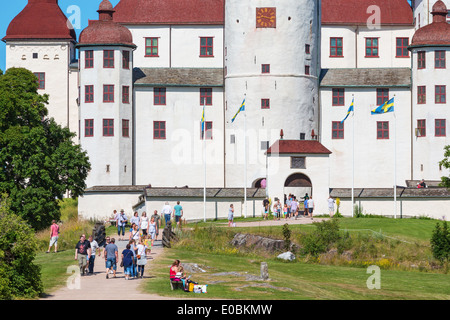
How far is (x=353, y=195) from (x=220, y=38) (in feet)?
79.2

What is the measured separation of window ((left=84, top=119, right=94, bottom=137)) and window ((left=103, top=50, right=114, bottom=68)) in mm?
4534

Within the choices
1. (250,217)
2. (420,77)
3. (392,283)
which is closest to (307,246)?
(392,283)

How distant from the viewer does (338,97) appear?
86.4 metres

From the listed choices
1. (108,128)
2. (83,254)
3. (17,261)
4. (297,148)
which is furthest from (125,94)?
(17,261)

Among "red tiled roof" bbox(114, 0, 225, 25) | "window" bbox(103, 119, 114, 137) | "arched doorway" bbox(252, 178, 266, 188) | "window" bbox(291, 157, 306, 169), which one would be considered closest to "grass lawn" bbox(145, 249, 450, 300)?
"window" bbox(291, 157, 306, 169)

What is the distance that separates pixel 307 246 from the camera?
57781 mm

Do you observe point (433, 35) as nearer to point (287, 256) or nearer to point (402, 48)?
point (402, 48)

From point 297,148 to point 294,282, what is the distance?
31.2 metres

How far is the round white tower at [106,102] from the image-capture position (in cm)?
8275

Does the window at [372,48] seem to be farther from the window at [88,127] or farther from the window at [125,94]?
the window at [88,127]

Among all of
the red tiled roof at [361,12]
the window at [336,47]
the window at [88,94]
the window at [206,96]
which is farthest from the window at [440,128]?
the window at [88,94]

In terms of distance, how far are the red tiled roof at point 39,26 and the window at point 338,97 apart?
83.8ft

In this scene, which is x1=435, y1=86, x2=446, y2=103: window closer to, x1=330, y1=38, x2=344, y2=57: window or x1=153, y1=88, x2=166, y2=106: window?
x1=330, y1=38, x2=344, y2=57: window
